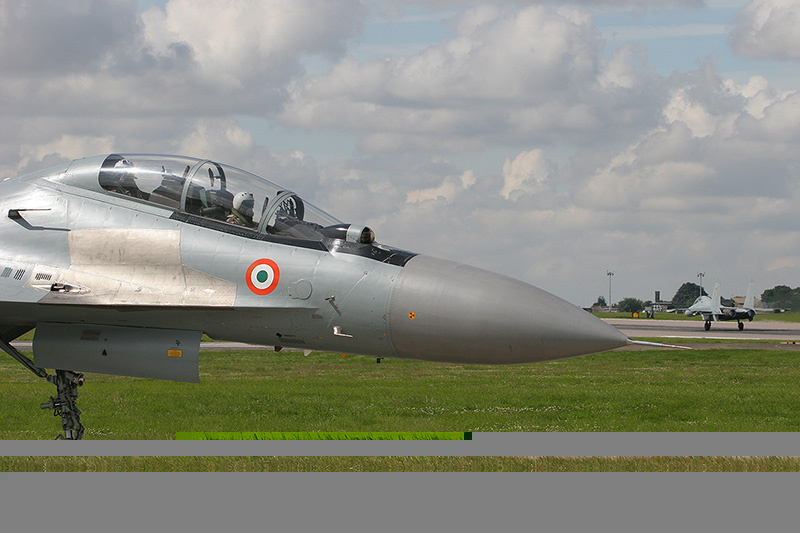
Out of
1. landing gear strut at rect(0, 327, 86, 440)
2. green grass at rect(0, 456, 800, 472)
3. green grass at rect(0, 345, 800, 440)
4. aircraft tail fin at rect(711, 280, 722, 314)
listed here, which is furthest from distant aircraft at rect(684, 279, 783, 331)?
landing gear strut at rect(0, 327, 86, 440)

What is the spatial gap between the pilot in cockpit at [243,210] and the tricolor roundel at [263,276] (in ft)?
1.74

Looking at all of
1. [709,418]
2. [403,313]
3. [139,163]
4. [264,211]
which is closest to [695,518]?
[403,313]

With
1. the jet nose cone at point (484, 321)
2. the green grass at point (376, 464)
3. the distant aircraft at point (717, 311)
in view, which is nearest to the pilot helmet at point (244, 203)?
the jet nose cone at point (484, 321)

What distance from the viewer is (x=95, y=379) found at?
2358 centimetres

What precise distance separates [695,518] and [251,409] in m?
12.3

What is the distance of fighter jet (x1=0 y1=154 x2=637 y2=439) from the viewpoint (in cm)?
745

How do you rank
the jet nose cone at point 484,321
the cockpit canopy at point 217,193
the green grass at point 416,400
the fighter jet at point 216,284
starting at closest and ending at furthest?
the jet nose cone at point 484,321
the fighter jet at point 216,284
the cockpit canopy at point 217,193
the green grass at point 416,400

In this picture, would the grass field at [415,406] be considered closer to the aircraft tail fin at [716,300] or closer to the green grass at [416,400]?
the green grass at [416,400]

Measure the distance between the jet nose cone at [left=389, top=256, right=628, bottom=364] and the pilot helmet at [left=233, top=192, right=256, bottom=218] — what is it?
1865 mm

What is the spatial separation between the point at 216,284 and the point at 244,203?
2.96 ft

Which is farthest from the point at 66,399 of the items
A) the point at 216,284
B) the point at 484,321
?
the point at 484,321

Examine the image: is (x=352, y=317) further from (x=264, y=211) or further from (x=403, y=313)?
(x=264, y=211)

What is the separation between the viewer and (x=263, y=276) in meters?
8.05

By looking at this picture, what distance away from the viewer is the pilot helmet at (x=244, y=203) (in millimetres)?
8453
